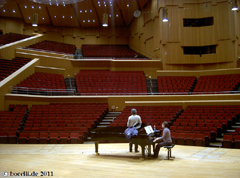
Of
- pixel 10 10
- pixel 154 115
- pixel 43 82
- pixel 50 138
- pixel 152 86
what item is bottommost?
pixel 50 138

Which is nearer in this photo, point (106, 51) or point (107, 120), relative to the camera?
point (107, 120)

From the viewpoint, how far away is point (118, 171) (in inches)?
151

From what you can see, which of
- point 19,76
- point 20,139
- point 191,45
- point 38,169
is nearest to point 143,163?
point 38,169

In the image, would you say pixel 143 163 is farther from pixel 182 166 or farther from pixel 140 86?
pixel 140 86

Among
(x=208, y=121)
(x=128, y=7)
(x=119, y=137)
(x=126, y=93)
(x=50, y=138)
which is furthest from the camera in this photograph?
(x=128, y=7)

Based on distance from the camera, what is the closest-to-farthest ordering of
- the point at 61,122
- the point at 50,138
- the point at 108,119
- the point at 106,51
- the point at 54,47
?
the point at 50,138
the point at 61,122
the point at 108,119
the point at 54,47
the point at 106,51

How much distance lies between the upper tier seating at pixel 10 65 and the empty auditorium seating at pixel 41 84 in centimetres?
93

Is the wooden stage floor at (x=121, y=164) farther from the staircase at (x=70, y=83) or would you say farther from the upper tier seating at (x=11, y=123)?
the staircase at (x=70, y=83)

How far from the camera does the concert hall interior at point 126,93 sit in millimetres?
4671

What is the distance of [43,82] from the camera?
1303 cm

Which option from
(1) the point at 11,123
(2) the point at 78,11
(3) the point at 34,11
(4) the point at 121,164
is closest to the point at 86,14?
(2) the point at 78,11

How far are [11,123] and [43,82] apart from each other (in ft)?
14.3

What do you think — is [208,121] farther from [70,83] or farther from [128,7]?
[128,7]

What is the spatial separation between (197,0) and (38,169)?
14.3 m
